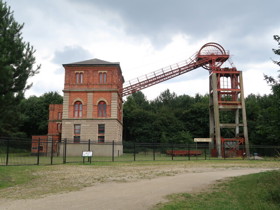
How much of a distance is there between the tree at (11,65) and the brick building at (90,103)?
2254cm

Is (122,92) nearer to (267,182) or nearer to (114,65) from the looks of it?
(114,65)

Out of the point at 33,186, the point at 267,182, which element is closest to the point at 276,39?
the point at 267,182

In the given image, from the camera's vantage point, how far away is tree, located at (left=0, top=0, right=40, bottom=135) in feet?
35.1

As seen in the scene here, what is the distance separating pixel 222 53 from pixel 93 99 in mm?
18815

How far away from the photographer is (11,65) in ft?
36.7

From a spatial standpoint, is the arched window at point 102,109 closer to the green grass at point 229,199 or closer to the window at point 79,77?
the window at point 79,77

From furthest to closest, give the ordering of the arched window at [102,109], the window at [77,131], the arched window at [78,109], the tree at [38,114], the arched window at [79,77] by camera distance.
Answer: the tree at [38,114] < the arched window at [79,77] < the arched window at [78,109] < the arched window at [102,109] < the window at [77,131]

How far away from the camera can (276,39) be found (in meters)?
7.01

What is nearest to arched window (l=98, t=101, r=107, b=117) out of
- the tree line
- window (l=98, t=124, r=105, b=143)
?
window (l=98, t=124, r=105, b=143)

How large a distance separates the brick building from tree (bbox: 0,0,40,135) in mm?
22542

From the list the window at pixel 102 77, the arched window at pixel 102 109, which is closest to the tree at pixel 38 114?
the arched window at pixel 102 109

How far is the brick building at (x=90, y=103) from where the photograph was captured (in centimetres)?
3516

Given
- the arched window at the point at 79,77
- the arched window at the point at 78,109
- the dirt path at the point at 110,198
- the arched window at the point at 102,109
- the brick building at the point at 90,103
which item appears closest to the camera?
the dirt path at the point at 110,198

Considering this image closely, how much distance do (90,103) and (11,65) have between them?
965 inches
